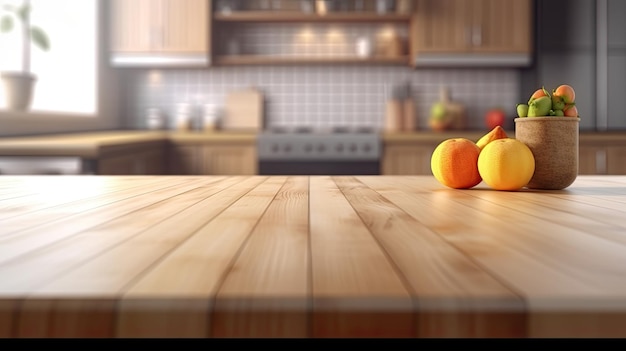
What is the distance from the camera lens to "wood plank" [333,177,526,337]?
38 cm

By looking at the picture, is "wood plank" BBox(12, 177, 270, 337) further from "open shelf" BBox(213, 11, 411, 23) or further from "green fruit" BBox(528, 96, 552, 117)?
"open shelf" BBox(213, 11, 411, 23)

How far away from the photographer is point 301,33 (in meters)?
4.32

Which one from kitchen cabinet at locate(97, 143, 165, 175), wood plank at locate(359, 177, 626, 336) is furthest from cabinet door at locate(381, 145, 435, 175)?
wood plank at locate(359, 177, 626, 336)

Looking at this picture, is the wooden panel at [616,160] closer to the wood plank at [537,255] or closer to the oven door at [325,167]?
the oven door at [325,167]

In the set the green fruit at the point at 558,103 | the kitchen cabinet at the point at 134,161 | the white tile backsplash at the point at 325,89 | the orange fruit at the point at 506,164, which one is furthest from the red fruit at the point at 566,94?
the white tile backsplash at the point at 325,89

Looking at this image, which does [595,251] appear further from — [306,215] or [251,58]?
[251,58]

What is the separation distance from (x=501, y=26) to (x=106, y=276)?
385cm

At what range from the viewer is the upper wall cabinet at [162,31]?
12.9 feet

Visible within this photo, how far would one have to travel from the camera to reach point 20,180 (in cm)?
132

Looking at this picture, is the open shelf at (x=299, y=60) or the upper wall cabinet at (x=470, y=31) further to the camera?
the open shelf at (x=299, y=60)

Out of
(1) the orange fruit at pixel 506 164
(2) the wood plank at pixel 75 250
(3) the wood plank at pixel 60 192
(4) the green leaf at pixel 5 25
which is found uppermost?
(4) the green leaf at pixel 5 25

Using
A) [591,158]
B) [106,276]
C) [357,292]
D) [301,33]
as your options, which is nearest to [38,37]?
[301,33]

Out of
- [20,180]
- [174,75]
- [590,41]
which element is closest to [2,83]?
[174,75]

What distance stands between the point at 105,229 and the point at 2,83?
2605mm
